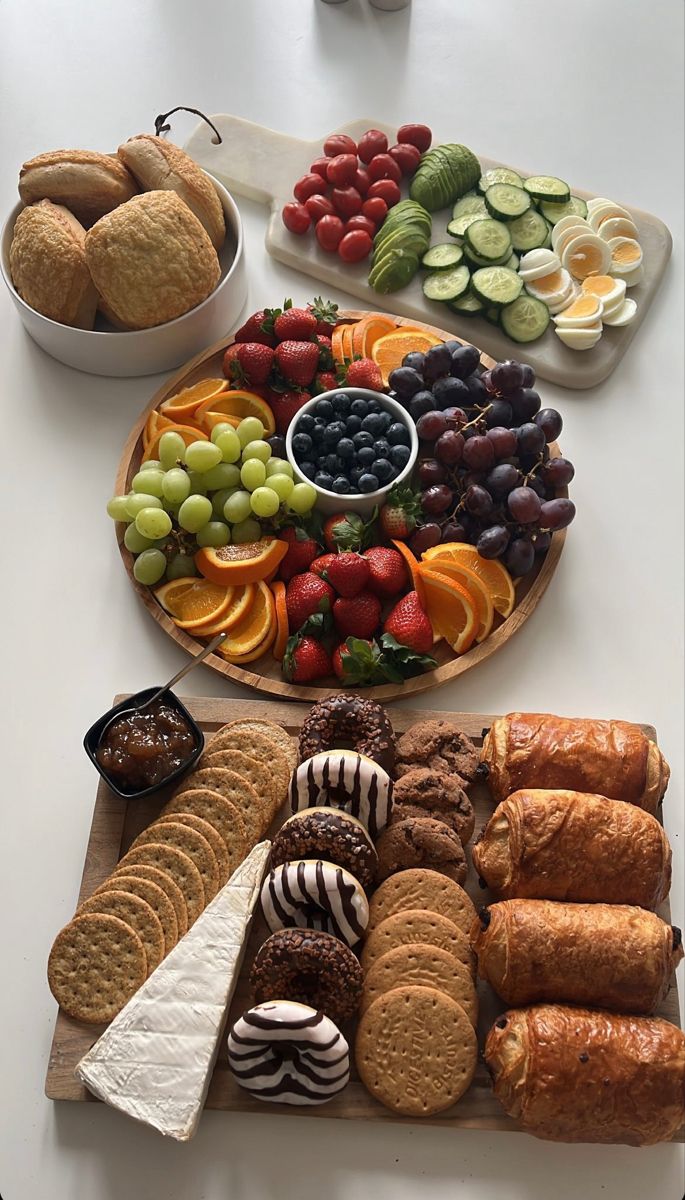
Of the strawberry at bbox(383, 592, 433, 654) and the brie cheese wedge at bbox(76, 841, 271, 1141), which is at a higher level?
A: the strawberry at bbox(383, 592, 433, 654)

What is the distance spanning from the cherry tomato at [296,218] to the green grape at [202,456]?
103 centimetres

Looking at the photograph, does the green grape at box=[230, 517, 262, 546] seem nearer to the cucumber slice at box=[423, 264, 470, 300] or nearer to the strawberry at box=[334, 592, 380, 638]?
the strawberry at box=[334, 592, 380, 638]

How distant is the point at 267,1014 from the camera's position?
6.55 ft

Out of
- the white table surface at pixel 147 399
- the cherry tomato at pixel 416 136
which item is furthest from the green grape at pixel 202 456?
the cherry tomato at pixel 416 136

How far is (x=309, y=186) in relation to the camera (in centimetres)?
337

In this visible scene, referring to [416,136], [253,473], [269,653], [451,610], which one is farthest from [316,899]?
[416,136]

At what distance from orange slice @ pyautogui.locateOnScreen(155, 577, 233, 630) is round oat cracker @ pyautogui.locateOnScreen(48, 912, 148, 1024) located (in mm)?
817

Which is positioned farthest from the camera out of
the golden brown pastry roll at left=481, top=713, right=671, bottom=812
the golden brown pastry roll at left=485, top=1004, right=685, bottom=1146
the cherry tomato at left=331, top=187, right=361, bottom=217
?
the cherry tomato at left=331, top=187, right=361, bottom=217

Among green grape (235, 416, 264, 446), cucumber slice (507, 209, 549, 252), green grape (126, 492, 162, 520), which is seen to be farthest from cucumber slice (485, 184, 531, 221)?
green grape (126, 492, 162, 520)

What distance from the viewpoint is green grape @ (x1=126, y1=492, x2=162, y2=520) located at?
272cm

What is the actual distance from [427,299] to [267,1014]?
220 cm

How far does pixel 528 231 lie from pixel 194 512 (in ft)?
4.90

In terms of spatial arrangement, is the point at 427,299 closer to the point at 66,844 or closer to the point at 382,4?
the point at 382,4

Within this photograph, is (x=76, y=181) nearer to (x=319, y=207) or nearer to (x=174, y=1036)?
(x=319, y=207)
